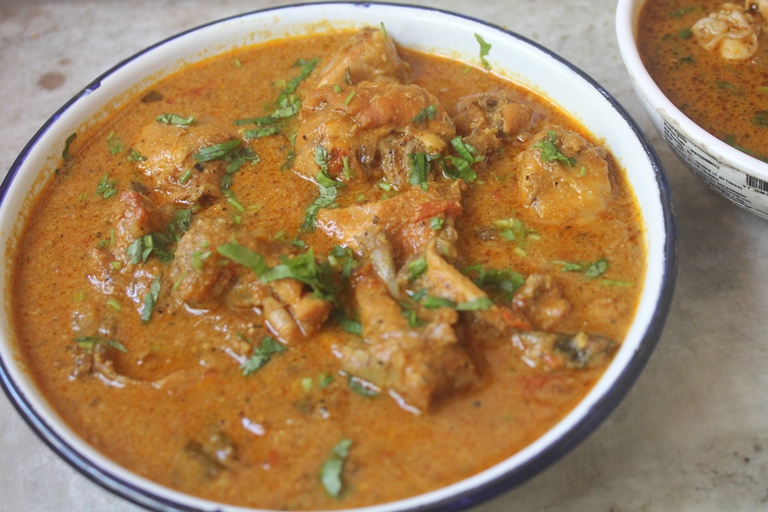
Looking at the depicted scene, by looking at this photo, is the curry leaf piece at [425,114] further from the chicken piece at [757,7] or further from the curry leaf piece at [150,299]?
the chicken piece at [757,7]

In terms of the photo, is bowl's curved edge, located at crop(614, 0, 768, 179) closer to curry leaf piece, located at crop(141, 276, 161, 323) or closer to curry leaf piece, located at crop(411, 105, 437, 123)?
curry leaf piece, located at crop(411, 105, 437, 123)

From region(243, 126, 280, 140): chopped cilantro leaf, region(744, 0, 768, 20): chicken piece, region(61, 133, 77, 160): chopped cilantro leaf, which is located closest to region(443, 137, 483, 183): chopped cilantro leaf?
region(243, 126, 280, 140): chopped cilantro leaf

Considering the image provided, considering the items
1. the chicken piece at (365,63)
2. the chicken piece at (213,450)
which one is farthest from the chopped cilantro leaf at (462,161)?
the chicken piece at (213,450)

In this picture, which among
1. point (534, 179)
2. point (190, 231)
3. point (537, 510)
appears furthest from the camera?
point (534, 179)

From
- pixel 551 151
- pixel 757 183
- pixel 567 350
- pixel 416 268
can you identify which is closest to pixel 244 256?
pixel 416 268

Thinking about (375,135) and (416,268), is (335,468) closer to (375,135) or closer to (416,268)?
(416,268)

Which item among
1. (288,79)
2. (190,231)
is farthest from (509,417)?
(288,79)

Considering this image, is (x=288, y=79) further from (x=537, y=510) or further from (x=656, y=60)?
(x=537, y=510)
